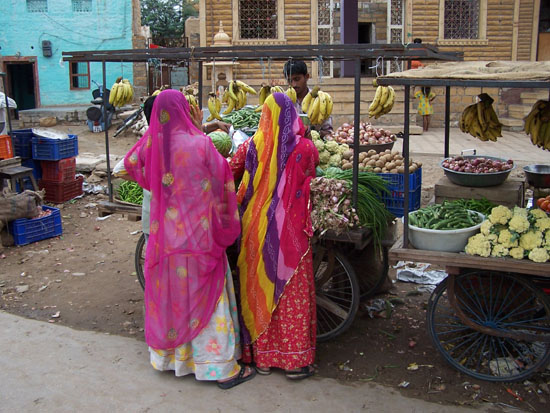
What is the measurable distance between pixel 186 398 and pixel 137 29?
66.6 ft

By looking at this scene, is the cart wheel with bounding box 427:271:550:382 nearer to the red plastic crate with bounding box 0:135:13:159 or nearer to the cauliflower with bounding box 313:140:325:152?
the cauliflower with bounding box 313:140:325:152

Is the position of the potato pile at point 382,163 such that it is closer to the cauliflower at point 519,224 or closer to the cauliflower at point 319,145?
the cauliflower at point 319,145

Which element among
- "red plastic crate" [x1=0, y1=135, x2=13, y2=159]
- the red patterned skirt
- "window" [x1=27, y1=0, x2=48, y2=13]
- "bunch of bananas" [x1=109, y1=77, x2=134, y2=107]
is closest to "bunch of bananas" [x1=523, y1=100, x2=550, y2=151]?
the red patterned skirt

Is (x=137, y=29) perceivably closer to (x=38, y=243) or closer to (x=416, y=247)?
(x=38, y=243)

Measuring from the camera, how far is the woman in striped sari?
3.68 metres

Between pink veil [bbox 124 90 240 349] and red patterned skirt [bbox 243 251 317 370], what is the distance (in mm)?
445

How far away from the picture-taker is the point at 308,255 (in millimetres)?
3775

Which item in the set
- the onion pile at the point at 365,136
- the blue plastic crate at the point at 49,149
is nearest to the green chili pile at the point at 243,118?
the onion pile at the point at 365,136

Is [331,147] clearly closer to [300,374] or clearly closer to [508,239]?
[508,239]

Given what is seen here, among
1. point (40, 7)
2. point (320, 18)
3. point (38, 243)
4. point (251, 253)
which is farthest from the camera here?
point (40, 7)

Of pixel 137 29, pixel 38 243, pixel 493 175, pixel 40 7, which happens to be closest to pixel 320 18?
pixel 137 29

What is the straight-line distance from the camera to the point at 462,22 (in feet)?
58.4

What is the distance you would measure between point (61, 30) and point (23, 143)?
47.9ft

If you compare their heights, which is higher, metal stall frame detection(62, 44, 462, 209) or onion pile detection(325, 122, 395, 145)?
metal stall frame detection(62, 44, 462, 209)
